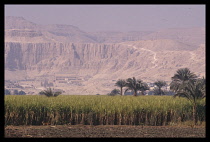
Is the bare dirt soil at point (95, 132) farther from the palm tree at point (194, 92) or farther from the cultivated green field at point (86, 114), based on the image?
the palm tree at point (194, 92)

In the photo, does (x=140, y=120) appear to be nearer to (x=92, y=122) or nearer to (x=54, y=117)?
(x=92, y=122)

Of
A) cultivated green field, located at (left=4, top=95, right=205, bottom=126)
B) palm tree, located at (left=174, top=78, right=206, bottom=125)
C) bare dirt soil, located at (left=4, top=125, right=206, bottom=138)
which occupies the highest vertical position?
palm tree, located at (left=174, top=78, right=206, bottom=125)

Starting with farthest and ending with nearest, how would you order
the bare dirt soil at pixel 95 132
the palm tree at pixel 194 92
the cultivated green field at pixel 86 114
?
the palm tree at pixel 194 92 < the cultivated green field at pixel 86 114 < the bare dirt soil at pixel 95 132

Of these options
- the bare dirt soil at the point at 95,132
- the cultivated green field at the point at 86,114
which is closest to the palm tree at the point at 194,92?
the cultivated green field at the point at 86,114

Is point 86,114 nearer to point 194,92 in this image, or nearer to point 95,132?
point 95,132

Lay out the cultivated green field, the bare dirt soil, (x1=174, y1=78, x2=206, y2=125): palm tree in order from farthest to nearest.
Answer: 1. (x1=174, y1=78, x2=206, y2=125): palm tree
2. the cultivated green field
3. the bare dirt soil

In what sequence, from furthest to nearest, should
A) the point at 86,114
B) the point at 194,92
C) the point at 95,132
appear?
1. the point at 194,92
2. the point at 86,114
3. the point at 95,132

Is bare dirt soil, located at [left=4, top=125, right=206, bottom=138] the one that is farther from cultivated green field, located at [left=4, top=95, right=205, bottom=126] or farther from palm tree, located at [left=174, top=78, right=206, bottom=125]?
palm tree, located at [left=174, top=78, right=206, bottom=125]

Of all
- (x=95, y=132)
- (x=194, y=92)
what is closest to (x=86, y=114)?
A: (x=95, y=132)

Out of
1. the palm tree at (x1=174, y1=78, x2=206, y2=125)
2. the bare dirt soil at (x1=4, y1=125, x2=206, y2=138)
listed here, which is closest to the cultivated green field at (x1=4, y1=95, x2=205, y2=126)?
the bare dirt soil at (x1=4, y1=125, x2=206, y2=138)

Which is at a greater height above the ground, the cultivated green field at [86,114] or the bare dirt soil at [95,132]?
the cultivated green field at [86,114]

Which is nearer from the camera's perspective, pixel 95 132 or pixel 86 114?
pixel 95 132
